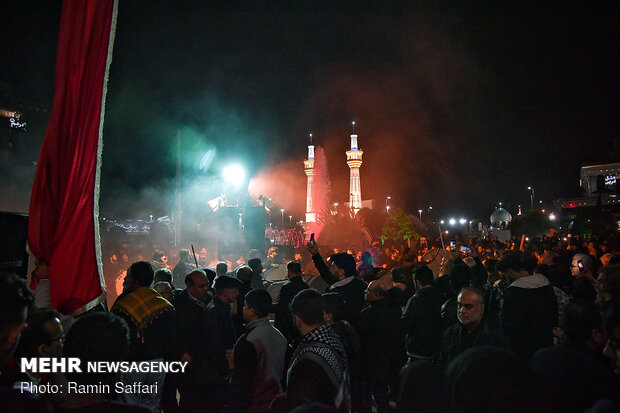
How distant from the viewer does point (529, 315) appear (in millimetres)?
4773

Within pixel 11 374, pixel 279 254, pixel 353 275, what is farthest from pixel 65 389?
pixel 279 254

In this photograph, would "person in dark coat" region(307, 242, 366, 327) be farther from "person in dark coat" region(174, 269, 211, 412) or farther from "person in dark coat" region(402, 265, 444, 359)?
"person in dark coat" region(174, 269, 211, 412)

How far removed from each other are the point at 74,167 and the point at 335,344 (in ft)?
8.64

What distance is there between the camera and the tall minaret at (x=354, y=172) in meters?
110

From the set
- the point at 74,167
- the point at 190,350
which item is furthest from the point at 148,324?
the point at 74,167

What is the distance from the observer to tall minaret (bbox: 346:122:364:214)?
110 meters

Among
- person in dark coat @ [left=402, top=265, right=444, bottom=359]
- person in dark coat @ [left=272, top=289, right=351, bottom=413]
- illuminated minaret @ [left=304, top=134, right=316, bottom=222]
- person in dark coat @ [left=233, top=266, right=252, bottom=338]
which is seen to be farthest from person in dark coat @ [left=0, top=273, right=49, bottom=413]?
illuminated minaret @ [left=304, top=134, right=316, bottom=222]

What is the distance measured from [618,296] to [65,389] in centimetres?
480

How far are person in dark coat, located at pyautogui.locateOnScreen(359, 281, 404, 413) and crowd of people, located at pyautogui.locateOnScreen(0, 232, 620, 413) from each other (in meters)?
0.02

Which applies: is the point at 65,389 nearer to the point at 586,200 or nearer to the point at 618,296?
the point at 618,296

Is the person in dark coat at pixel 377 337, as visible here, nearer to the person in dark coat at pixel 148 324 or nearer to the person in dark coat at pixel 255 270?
the person in dark coat at pixel 148 324

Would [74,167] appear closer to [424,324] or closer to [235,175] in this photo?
[424,324]

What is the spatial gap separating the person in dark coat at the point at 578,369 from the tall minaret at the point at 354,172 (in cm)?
10576

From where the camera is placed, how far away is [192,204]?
84.9 ft
